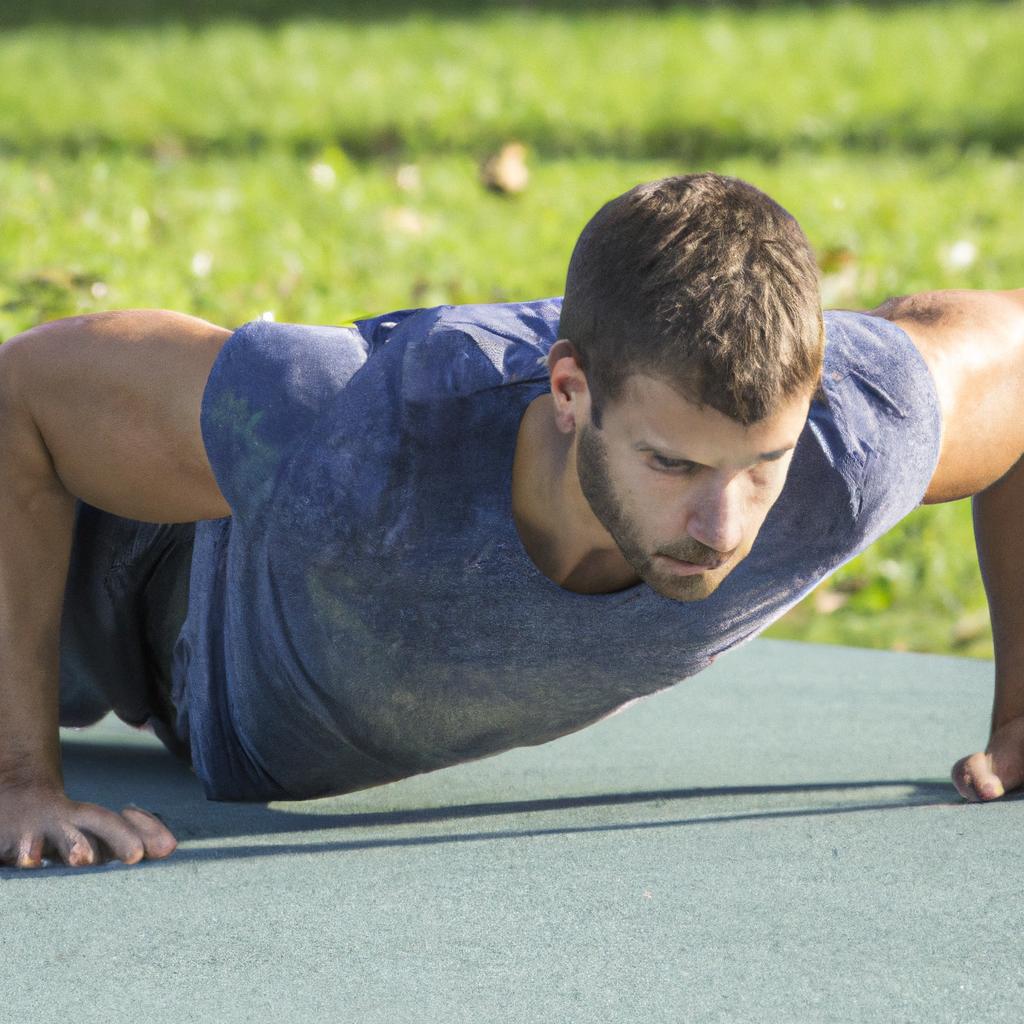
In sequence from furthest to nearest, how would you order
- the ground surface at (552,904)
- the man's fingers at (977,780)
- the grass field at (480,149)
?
the grass field at (480,149)
the man's fingers at (977,780)
the ground surface at (552,904)

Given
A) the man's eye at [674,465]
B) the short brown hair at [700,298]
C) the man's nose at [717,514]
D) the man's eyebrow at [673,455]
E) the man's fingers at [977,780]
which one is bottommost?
the man's fingers at [977,780]

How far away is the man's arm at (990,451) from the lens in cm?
212

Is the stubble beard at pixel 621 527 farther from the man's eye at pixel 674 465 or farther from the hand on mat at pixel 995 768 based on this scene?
the hand on mat at pixel 995 768

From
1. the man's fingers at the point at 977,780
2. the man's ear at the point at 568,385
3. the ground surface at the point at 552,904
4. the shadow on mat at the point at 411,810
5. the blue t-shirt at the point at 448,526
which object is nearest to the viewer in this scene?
the ground surface at the point at 552,904

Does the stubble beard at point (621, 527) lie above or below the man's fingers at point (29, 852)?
above

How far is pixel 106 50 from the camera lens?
8.66 meters

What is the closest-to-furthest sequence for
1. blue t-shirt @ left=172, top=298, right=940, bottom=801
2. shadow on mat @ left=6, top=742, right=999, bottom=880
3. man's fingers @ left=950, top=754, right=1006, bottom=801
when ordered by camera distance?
blue t-shirt @ left=172, top=298, right=940, bottom=801
shadow on mat @ left=6, top=742, right=999, bottom=880
man's fingers @ left=950, top=754, right=1006, bottom=801

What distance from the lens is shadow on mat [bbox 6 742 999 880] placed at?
6.64ft

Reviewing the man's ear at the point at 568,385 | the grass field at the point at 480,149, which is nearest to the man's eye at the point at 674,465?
the man's ear at the point at 568,385

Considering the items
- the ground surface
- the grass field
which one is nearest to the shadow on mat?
the ground surface

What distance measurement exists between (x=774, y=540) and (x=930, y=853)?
15.1 inches

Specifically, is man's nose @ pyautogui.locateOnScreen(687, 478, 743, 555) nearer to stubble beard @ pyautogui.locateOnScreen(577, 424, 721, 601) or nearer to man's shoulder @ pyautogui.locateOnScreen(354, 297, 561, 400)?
stubble beard @ pyautogui.locateOnScreen(577, 424, 721, 601)

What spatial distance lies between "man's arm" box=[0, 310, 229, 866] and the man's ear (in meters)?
0.43

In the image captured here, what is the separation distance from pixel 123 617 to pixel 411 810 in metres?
0.54
